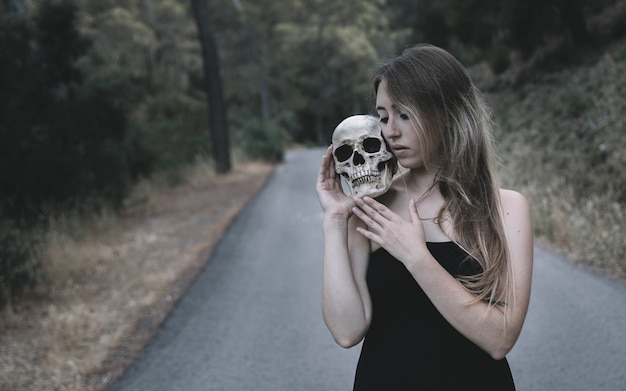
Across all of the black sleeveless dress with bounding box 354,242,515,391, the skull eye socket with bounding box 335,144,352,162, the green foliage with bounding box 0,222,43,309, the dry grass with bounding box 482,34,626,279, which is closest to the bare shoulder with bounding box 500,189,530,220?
the black sleeveless dress with bounding box 354,242,515,391

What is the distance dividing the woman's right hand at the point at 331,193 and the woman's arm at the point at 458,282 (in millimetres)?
110

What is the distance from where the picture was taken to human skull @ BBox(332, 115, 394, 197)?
5.67ft

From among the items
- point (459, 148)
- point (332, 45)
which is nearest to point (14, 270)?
point (459, 148)

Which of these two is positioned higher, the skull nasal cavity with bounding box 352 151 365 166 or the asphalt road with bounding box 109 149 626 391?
the skull nasal cavity with bounding box 352 151 365 166

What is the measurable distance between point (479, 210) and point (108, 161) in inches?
425

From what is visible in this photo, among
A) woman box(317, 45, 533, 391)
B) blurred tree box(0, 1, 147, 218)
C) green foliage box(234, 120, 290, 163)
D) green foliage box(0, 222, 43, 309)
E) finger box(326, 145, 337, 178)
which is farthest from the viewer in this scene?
green foliage box(234, 120, 290, 163)

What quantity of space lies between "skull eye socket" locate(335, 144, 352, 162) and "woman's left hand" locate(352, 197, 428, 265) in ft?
0.62

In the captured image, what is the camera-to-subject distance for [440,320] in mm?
1729

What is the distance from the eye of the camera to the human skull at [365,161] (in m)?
1.73

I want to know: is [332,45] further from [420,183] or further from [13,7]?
[420,183]

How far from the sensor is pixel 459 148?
1.77 metres

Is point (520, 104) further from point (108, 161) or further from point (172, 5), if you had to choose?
point (172, 5)

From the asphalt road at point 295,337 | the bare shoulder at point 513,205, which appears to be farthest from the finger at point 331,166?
the asphalt road at point 295,337

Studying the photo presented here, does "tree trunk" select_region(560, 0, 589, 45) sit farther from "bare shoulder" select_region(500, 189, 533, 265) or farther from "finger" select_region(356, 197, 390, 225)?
"finger" select_region(356, 197, 390, 225)
